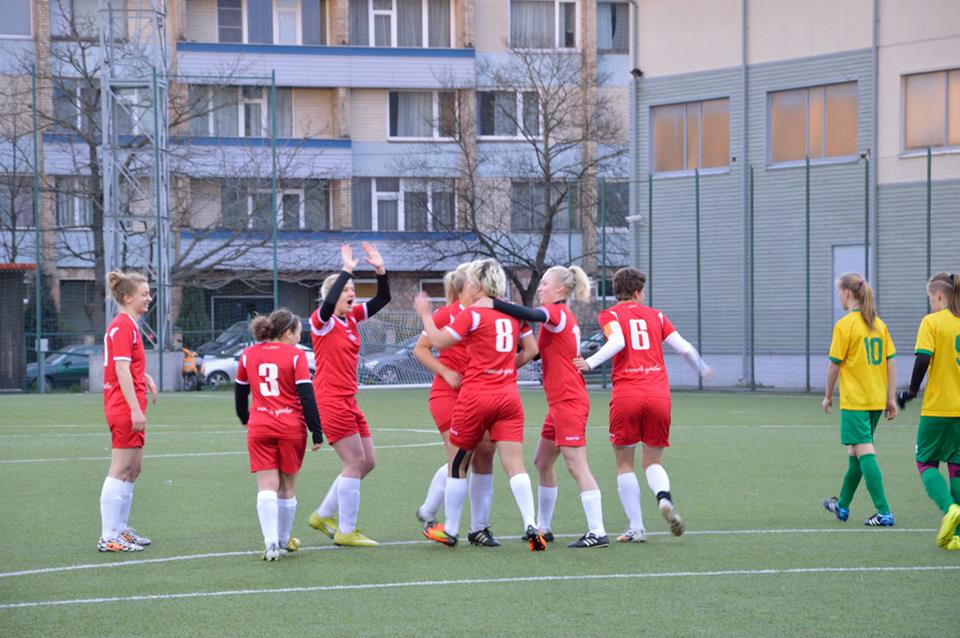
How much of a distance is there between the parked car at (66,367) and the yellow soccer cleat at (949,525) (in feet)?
93.8

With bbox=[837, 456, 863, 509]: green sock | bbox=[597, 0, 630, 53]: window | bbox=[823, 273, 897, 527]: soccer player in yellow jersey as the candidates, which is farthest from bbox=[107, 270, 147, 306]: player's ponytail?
bbox=[597, 0, 630, 53]: window

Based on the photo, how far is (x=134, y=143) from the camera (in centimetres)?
3759

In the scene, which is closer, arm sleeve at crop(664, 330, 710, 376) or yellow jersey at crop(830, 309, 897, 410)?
arm sleeve at crop(664, 330, 710, 376)

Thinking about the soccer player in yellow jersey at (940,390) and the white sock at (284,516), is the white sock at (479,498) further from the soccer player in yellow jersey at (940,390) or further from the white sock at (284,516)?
the soccer player in yellow jersey at (940,390)

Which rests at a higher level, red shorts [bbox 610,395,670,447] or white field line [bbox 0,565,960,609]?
red shorts [bbox 610,395,670,447]

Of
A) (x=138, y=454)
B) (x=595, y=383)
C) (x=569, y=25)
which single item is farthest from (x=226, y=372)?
(x=138, y=454)

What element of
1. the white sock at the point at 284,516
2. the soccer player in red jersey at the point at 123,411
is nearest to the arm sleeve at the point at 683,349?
the white sock at the point at 284,516

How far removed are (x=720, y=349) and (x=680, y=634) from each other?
85.2ft

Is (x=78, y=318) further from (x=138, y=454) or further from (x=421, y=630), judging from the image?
(x=421, y=630)

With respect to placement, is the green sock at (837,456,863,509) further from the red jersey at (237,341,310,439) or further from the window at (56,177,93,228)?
the window at (56,177,93,228)

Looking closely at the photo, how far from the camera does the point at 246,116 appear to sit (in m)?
46.9

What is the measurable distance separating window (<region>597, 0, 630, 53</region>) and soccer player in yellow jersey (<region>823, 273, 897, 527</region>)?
41.3 m

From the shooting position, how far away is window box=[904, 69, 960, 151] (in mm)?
29172

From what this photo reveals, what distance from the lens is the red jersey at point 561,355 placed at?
9031mm
